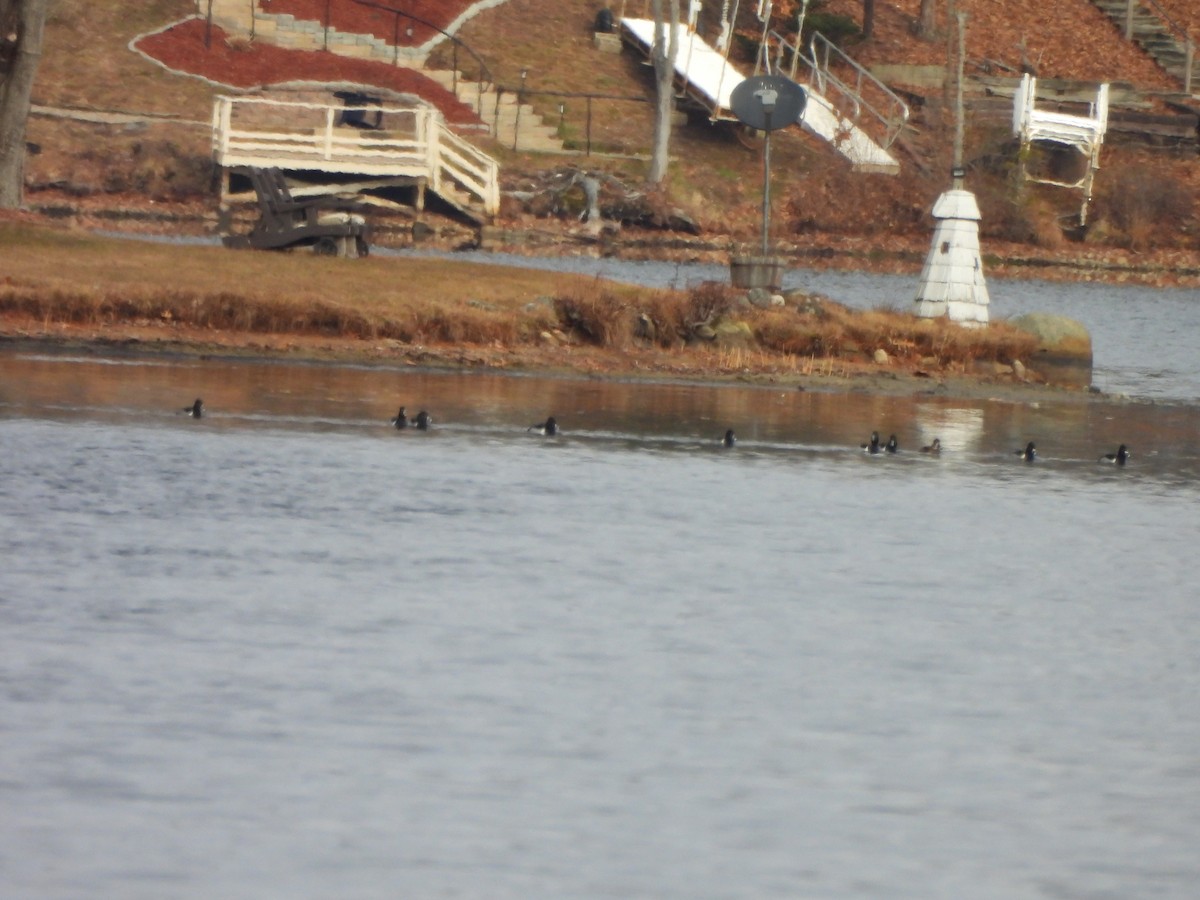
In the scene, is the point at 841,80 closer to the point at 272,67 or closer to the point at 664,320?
the point at 272,67

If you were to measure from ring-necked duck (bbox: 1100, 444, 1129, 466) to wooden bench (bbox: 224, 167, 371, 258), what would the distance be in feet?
40.4

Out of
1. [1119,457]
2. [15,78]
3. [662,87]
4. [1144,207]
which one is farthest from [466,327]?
[1144,207]

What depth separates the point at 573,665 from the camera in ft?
38.3

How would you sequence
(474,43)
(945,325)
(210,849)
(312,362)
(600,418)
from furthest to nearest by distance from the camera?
(474,43)
(945,325)
(312,362)
(600,418)
(210,849)

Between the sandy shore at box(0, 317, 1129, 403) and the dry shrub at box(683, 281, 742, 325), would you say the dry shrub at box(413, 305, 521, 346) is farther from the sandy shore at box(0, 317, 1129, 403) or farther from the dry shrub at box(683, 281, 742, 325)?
the dry shrub at box(683, 281, 742, 325)

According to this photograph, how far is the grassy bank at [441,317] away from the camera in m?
25.4

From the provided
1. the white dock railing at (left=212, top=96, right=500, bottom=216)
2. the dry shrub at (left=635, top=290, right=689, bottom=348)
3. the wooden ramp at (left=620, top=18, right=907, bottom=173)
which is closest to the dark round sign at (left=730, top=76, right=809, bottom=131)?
the dry shrub at (left=635, top=290, right=689, bottom=348)

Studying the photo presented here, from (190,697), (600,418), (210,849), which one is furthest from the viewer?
(600,418)

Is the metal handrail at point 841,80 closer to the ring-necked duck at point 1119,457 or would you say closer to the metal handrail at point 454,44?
the metal handrail at point 454,44

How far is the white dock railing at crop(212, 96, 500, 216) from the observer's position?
51.9 meters

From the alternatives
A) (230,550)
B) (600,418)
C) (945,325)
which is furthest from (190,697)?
(945,325)

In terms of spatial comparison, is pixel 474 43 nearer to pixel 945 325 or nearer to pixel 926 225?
pixel 926 225

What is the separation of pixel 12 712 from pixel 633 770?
2703 millimetres

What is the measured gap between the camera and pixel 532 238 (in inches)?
2090
